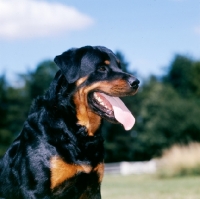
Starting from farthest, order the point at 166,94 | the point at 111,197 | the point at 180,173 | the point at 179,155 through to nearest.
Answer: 1. the point at 166,94
2. the point at 179,155
3. the point at 180,173
4. the point at 111,197

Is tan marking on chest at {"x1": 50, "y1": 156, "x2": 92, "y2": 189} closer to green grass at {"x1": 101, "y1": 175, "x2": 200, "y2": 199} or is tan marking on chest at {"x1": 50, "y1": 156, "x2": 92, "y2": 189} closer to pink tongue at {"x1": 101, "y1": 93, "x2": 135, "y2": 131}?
pink tongue at {"x1": 101, "y1": 93, "x2": 135, "y2": 131}

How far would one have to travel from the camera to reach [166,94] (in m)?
47.2

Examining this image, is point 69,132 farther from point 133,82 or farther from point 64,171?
point 133,82

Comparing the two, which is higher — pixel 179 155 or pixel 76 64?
pixel 76 64

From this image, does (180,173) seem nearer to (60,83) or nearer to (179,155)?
(179,155)

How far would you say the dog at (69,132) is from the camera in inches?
178

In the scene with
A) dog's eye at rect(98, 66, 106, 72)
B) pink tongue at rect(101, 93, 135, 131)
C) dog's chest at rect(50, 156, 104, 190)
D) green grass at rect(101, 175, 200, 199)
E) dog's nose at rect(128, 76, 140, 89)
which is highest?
dog's eye at rect(98, 66, 106, 72)

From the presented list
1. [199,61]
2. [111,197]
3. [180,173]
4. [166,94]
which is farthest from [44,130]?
[199,61]

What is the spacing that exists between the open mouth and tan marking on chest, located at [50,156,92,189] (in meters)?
0.65

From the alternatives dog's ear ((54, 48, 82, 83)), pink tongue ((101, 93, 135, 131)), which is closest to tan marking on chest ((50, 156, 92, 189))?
pink tongue ((101, 93, 135, 131))

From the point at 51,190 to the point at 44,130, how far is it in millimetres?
639

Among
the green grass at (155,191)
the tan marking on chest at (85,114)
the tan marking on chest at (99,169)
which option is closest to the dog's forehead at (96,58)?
the tan marking on chest at (85,114)

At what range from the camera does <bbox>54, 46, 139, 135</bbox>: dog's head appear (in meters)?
4.79

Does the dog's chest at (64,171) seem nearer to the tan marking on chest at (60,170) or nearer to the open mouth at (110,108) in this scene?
the tan marking on chest at (60,170)
